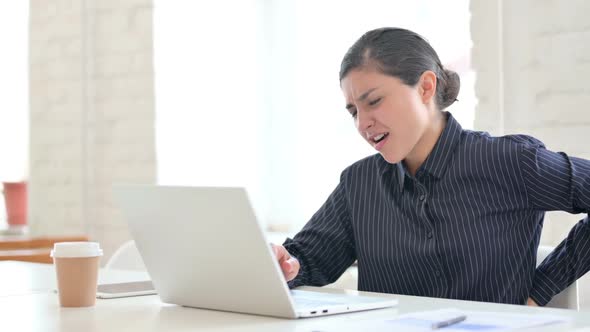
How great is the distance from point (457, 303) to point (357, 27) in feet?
6.22

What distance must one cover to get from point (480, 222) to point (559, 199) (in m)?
0.14

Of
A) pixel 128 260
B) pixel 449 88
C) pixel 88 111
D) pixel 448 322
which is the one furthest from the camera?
pixel 88 111

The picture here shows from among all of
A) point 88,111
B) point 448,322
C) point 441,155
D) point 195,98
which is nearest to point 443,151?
point 441,155

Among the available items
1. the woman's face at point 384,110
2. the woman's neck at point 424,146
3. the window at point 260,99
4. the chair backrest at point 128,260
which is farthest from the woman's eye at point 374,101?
the window at point 260,99

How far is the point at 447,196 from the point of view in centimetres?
166

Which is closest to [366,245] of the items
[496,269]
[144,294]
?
[496,269]

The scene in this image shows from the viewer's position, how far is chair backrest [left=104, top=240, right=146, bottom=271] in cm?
212

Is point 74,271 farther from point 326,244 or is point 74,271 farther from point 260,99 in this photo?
point 260,99

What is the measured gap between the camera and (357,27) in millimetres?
3094

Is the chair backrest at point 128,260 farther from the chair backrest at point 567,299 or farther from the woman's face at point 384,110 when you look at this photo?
the chair backrest at point 567,299

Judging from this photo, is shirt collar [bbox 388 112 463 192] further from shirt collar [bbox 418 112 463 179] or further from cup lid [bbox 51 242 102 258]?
cup lid [bbox 51 242 102 258]

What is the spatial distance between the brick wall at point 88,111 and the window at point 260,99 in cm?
9

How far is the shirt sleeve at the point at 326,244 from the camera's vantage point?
5.76 feet

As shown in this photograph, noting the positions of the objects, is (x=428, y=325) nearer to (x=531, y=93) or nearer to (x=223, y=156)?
(x=531, y=93)
